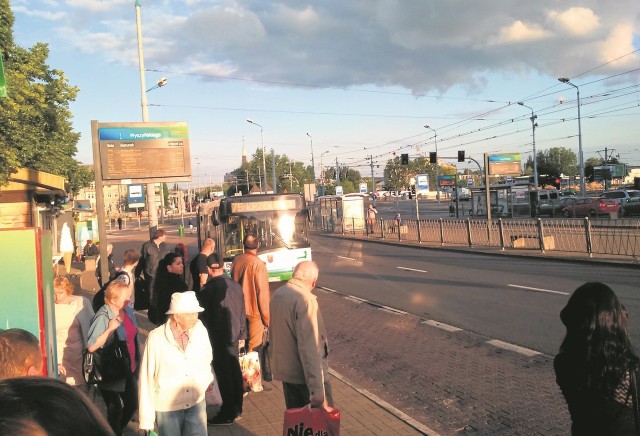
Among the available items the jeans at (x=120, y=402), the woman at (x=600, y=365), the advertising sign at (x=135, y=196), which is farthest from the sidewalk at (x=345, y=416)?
the advertising sign at (x=135, y=196)

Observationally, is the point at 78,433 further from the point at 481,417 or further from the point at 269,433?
the point at 481,417

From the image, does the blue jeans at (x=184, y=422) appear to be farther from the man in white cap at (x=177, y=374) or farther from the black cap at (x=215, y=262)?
the black cap at (x=215, y=262)

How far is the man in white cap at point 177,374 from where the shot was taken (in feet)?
14.0

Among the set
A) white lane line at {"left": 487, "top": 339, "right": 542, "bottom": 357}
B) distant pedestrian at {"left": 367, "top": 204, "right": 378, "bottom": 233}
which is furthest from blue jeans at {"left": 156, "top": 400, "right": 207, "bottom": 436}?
distant pedestrian at {"left": 367, "top": 204, "right": 378, "bottom": 233}

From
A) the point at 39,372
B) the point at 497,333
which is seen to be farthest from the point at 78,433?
the point at 497,333

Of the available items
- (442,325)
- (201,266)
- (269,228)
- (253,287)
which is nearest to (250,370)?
(253,287)

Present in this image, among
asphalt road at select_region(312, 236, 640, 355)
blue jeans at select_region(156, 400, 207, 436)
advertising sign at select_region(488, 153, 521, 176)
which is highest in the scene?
advertising sign at select_region(488, 153, 521, 176)

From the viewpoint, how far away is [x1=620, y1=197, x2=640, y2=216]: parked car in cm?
4059

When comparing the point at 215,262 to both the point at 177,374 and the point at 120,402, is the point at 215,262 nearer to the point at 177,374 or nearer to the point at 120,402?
the point at 120,402

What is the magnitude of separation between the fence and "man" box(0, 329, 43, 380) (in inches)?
772

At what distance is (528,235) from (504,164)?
26659 mm

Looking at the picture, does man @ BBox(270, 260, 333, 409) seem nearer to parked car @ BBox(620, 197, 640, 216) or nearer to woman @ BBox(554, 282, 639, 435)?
woman @ BBox(554, 282, 639, 435)

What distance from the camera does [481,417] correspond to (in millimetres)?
6145

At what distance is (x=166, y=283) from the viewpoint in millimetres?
7188
